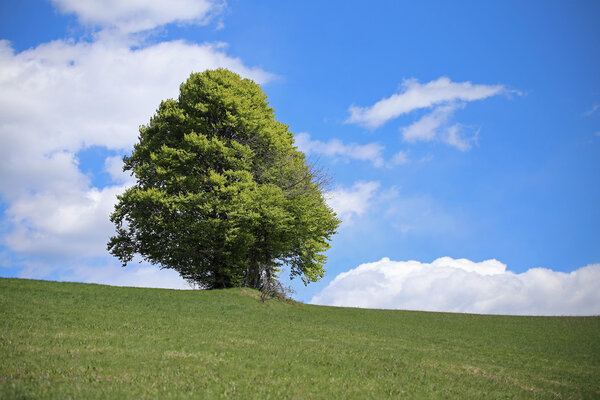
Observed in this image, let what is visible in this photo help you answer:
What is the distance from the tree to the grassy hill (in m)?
4.62

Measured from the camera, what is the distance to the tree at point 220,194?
108 ft

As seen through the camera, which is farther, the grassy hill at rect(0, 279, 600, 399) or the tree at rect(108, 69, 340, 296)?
the tree at rect(108, 69, 340, 296)

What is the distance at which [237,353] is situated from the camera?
15.9 metres

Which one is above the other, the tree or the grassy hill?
the tree

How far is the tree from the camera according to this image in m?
33.0

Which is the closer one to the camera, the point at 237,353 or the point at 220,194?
the point at 237,353

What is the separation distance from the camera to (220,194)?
3244 cm

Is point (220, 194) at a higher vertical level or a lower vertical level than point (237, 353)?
higher

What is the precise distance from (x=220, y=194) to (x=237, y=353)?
17.8 metres

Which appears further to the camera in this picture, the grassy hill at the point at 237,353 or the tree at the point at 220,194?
the tree at the point at 220,194

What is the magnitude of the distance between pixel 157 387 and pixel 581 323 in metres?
38.7

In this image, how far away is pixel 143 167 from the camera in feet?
114

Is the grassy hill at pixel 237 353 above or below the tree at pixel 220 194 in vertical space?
below

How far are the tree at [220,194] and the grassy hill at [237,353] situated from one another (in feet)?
15.1
